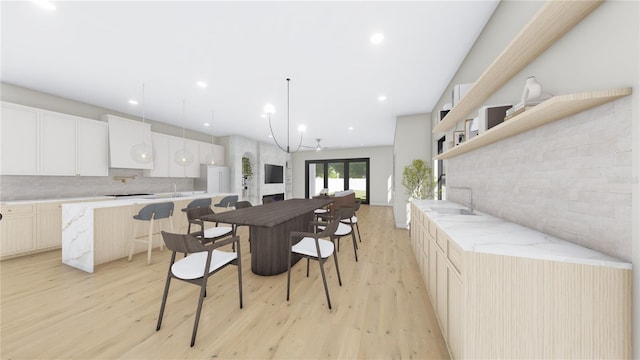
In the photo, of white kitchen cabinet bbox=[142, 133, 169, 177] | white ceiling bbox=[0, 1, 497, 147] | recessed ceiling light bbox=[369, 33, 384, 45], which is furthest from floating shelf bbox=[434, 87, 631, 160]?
white kitchen cabinet bbox=[142, 133, 169, 177]

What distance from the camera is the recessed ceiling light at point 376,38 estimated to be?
90.7 inches

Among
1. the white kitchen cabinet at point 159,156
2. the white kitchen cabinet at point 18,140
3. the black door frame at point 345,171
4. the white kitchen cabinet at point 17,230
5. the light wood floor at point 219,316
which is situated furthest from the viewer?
the black door frame at point 345,171

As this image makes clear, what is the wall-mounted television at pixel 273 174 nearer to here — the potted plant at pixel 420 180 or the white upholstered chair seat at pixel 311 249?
the potted plant at pixel 420 180

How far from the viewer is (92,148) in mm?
4238

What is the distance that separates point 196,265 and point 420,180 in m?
4.32

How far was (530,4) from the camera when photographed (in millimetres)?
1574

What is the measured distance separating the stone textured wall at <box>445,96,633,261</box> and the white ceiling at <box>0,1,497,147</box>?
1468 mm

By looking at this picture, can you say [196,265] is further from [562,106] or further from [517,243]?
[562,106]

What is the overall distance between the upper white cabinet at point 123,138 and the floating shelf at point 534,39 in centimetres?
556

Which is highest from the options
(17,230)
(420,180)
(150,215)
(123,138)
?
A: (123,138)

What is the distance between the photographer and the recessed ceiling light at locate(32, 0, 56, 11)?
1900 millimetres

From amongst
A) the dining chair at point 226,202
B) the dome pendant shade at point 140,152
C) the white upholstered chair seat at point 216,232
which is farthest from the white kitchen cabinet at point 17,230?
the white upholstered chair seat at point 216,232

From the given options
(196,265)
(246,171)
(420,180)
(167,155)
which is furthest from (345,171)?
(196,265)

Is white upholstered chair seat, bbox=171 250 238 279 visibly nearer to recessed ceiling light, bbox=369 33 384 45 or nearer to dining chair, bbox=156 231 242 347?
dining chair, bbox=156 231 242 347
